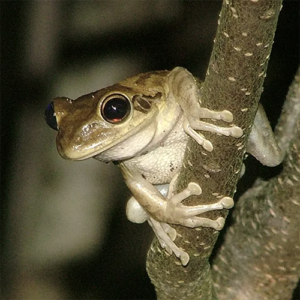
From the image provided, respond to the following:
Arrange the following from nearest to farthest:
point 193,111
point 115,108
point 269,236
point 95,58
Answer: point 193,111 → point 115,108 → point 269,236 → point 95,58

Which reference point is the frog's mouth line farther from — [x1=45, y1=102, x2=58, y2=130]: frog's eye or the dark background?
the dark background

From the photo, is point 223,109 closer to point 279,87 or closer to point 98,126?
point 98,126

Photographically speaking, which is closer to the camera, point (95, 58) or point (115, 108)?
point (115, 108)

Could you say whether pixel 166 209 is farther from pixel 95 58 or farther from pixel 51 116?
pixel 95 58

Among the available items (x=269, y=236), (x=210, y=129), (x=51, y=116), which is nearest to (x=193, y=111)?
(x=210, y=129)

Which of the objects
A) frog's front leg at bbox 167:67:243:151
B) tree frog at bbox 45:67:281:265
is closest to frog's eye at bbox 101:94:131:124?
tree frog at bbox 45:67:281:265

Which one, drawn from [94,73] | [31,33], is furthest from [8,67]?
[94,73]

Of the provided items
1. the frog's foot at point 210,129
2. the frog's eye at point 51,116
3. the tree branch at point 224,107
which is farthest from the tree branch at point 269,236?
the frog's eye at point 51,116
